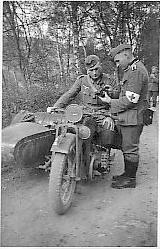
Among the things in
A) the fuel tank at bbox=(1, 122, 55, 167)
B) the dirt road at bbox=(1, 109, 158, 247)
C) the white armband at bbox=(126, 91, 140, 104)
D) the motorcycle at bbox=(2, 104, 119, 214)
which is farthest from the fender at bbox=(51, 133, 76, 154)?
the white armband at bbox=(126, 91, 140, 104)

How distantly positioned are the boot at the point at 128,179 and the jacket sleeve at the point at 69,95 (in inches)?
19.6

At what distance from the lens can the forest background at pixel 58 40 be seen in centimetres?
185

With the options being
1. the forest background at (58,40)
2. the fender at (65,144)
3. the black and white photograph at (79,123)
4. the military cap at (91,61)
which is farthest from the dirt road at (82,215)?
the military cap at (91,61)

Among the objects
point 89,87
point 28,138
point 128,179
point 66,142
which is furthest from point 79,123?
point 128,179

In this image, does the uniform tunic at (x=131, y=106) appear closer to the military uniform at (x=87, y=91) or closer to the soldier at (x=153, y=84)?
the soldier at (x=153, y=84)

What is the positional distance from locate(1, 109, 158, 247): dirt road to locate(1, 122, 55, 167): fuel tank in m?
0.12

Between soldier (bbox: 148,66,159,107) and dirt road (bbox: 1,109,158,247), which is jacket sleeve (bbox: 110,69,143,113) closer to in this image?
soldier (bbox: 148,66,159,107)

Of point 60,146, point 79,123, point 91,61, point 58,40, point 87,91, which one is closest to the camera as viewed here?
point 60,146

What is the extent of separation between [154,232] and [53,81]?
98 centimetres

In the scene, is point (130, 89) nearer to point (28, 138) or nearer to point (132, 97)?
point (132, 97)

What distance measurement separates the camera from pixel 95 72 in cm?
222

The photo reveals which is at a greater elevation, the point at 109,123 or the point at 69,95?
the point at 69,95

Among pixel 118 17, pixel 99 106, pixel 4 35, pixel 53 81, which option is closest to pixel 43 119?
pixel 53 81

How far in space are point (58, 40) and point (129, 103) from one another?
503 millimetres
